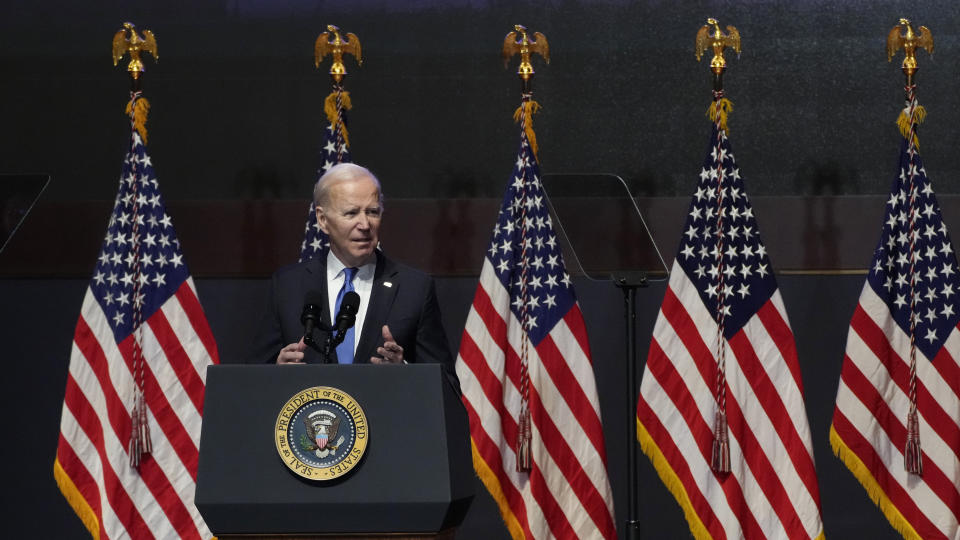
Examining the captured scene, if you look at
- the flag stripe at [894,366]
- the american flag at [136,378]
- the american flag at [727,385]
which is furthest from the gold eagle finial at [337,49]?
the flag stripe at [894,366]

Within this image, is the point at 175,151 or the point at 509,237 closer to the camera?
the point at 509,237

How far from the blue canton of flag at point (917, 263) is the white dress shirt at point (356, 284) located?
8.18 ft

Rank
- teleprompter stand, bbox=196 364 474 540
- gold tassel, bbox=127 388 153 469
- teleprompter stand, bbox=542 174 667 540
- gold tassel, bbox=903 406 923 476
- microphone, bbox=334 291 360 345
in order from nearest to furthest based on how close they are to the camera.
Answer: teleprompter stand, bbox=196 364 474 540 < microphone, bbox=334 291 360 345 < gold tassel, bbox=903 406 923 476 < gold tassel, bbox=127 388 153 469 < teleprompter stand, bbox=542 174 667 540

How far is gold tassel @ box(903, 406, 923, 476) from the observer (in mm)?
4539

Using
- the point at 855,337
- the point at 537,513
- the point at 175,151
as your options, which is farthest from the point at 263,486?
the point at 175,151

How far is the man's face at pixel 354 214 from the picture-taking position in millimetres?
2830

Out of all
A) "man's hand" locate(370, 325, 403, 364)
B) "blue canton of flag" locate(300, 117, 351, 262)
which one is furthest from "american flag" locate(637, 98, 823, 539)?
"man's hand" locate(370, 325, 403, 364)

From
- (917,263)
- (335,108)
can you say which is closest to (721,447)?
(917,263)

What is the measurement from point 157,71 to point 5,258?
3.36ft

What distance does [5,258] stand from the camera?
211 inches

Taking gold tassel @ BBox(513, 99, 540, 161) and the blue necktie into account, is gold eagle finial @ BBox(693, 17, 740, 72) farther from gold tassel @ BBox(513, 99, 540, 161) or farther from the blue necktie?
the blue necktie

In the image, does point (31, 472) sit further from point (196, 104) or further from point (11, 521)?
point (196, 104)

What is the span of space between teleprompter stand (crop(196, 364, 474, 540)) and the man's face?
57 centimetres

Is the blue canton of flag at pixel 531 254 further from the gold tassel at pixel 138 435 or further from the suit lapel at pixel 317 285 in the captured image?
the suit lapel at pixel 317 285
